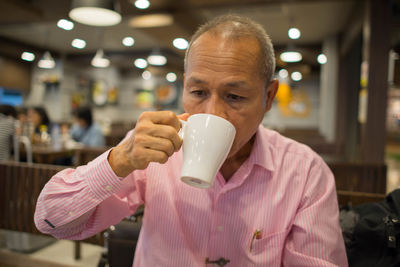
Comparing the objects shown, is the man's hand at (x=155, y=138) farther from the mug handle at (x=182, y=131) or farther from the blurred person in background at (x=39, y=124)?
the blurred person in background at (x=39, y=124)

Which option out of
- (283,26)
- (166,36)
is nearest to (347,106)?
(283,26)

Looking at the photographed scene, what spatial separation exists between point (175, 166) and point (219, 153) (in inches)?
16.7

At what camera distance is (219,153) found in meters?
0.67

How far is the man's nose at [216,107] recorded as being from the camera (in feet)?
2.83

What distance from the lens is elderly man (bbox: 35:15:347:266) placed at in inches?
34.0

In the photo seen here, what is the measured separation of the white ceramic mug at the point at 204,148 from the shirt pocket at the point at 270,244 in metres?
0.40

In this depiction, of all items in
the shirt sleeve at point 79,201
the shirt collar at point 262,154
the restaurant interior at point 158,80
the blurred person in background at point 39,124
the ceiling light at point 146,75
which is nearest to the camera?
the shirt sleeve at point 79,201

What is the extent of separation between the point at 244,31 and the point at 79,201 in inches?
26.3

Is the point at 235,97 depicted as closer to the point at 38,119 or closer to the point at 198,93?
the point at 198,93

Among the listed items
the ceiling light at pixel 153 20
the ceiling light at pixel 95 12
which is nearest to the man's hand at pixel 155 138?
the ceiling light at pixel 95 12

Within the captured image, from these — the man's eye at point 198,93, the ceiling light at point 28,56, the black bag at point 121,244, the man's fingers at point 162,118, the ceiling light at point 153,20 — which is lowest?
the black bag at point 121,244

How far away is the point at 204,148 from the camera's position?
656 millimetres

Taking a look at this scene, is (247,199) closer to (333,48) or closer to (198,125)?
(198,125)

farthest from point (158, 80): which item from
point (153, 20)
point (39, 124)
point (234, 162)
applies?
point (234, 162)
